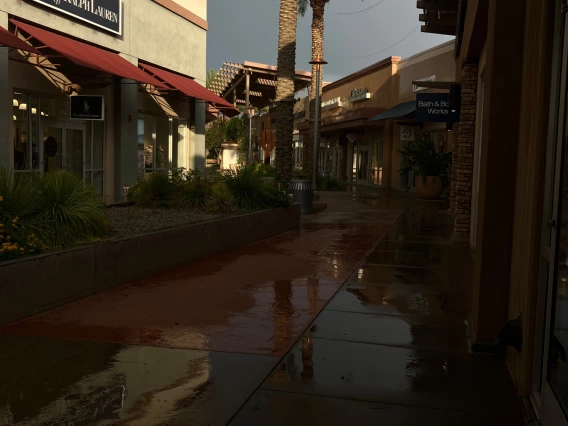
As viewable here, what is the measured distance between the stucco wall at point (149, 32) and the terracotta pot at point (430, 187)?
9166 millimetres

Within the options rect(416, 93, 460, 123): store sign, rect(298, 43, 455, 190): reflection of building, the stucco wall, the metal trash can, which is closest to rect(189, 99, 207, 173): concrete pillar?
the stucco wall

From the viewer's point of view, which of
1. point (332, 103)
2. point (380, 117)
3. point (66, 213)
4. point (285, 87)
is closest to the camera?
point (66, 213)

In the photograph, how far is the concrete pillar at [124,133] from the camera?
1773 centimetres

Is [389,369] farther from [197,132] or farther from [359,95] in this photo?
[359,95]

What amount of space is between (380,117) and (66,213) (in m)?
22.8

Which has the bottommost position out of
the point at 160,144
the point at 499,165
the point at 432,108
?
the point at 499,165

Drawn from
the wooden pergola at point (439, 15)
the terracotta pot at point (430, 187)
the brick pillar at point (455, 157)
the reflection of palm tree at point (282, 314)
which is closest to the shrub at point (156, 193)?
the reflection of palm tree at point (282, 314)

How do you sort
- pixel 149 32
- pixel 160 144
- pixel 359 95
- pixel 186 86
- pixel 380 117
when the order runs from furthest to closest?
1. pixel 359 95
2. pixel 380 117
3. pixel 160 144
4. pixel 186 86
5. pixel 149 32

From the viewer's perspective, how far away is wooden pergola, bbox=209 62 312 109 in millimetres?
29391

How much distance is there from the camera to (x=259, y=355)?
5.29 m

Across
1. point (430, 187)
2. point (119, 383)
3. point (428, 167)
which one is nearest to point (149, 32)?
point (428, 167)

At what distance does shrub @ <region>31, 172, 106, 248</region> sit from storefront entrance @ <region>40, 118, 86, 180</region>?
23.9 ft

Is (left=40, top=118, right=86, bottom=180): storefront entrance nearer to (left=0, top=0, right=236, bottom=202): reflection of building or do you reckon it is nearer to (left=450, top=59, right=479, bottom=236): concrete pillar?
(left=0, top=0, right=236, bottom=202): reflection of building

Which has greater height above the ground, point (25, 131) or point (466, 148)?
point (25, 131)
